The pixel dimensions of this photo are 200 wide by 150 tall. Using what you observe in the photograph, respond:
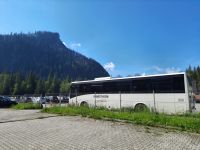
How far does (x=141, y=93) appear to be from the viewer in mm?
21406

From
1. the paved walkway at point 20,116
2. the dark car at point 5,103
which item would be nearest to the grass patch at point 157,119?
the paved walkway at point 20,116

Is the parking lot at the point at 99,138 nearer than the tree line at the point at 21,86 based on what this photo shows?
Yes

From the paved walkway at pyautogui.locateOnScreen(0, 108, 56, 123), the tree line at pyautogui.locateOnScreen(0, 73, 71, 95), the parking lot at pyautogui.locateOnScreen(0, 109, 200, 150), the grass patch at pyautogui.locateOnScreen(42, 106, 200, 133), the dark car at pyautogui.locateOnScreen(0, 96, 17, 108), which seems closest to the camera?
the parking lot at pyautogui.locateOnScreen(0, 109, 200, 150)

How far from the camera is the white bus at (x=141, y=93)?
60.8 ft

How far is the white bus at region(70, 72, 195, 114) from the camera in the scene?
18547 mm

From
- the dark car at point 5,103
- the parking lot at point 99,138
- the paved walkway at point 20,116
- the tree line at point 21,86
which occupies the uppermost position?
the tree line at point 21,86

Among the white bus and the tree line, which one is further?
the tree line

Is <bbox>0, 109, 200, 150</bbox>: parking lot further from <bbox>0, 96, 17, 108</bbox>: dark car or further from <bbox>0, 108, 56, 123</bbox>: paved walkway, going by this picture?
<bbox>0, 96, 17, 108</bbox>: dark car

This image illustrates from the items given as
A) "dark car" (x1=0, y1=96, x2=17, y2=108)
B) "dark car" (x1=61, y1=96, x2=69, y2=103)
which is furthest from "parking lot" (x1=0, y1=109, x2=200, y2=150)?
"dark car" (x1=0, y1=96, x2=17, y2=108)

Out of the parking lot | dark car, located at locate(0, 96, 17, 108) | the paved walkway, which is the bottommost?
Result: the parking lot

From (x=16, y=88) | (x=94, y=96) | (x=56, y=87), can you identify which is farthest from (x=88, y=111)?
(x=56, y=87)

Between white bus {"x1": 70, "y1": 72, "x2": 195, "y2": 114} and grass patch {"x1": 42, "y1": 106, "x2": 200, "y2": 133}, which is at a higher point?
white bus {"x1": 70, "y1": 72, "x2": 195, "y2": 114}

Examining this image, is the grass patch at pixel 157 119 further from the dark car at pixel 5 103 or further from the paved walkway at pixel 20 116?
the dark car at pixel 5 103

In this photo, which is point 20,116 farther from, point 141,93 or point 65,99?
point 65,99
